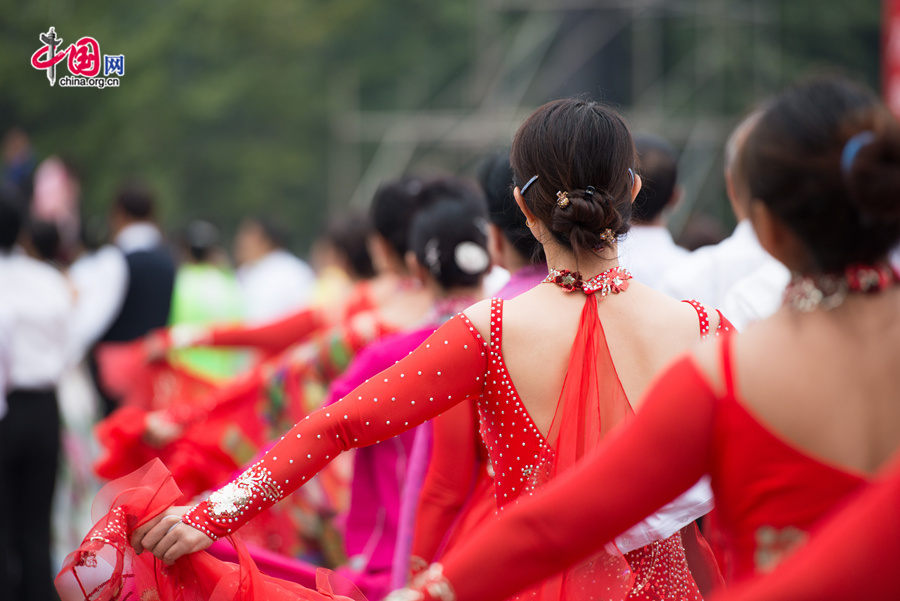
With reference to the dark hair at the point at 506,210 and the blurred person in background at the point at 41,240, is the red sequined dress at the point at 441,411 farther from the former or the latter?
the blurred person in background at the point at 41,240

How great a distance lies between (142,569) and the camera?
6.33ft

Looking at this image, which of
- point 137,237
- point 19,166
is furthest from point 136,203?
point 19,166

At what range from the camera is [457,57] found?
20.4m

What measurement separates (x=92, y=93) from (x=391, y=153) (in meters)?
5.15

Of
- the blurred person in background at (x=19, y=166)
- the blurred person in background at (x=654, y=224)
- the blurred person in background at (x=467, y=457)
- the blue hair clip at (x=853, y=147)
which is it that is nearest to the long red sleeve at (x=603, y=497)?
the blue hair clip at (x=853, y=147)

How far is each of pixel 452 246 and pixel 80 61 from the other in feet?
4.82

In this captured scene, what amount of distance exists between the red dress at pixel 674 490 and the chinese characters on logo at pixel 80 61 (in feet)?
8.83

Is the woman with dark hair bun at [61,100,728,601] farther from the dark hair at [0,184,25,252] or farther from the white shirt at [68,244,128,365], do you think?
the white shirt at [68,244,128,365]

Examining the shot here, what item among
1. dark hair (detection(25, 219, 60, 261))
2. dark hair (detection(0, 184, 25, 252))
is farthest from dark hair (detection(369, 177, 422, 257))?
dark hair (detection(25, 219, 60, 261))

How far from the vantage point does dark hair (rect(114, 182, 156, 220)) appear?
679 cm

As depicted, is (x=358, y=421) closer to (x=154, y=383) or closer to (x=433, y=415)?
(x=433, y=415)

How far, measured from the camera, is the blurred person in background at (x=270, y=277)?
8352mm

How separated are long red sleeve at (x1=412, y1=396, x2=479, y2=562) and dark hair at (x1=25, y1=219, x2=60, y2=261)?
3423 millimetres

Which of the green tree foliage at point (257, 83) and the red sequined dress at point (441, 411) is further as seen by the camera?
the green tree foliage at point (257, 83)
